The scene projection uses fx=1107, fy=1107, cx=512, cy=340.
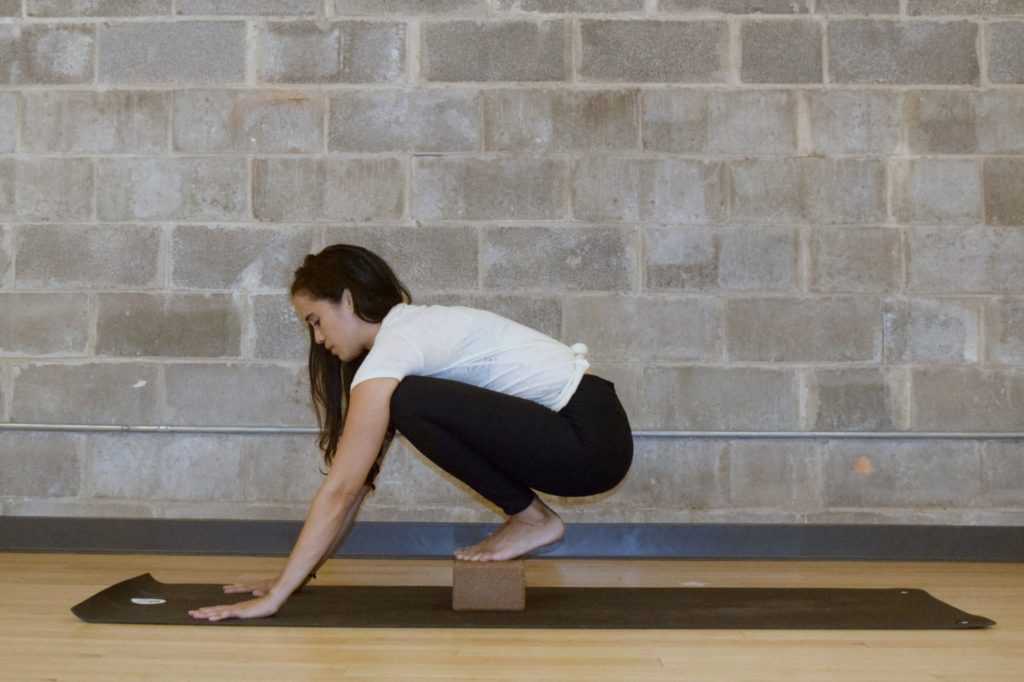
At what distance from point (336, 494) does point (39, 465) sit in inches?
77.3

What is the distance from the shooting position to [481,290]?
380cm

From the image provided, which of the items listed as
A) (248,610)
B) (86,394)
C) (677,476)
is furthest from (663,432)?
(86,394)

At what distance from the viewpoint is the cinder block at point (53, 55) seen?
153 inches

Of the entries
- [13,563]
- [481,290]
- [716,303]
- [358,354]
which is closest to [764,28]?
[716,303]

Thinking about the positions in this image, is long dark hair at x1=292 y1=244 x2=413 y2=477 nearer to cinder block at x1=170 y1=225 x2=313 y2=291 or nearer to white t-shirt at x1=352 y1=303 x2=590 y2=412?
white t-shirt at x1=352 y1=303 x2=590 y2=412

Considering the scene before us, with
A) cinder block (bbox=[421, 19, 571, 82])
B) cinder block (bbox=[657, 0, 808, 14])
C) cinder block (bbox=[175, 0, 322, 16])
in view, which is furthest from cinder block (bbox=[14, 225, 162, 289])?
cinder block (bbox=[657, 0, 808, 14])

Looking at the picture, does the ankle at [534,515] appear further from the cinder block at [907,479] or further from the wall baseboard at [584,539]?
the cinder block at [907,479]

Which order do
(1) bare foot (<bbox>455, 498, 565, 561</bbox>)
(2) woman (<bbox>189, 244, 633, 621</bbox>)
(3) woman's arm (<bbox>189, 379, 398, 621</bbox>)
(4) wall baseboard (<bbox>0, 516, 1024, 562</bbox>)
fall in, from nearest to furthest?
(3) woman's arm (<bbox>189, 379, 398, 621</bbox>) < (2) woman (<bbox>189, 244, 633, 621</bbox>) < (1) bare foot (<bbox>455, 498, 565, 561</bbox>) < (4) wall baseboard (<bbox>0, 516, 1024, 562</bbox>)

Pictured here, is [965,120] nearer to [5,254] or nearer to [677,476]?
[677,476]

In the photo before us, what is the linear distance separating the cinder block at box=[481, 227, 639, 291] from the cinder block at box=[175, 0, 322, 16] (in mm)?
1098

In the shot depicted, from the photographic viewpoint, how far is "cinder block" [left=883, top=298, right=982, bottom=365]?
3.78 m

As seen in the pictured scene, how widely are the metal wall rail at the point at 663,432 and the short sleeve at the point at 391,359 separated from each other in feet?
4.63

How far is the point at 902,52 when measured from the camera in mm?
3816

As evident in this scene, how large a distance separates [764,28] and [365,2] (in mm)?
1381
